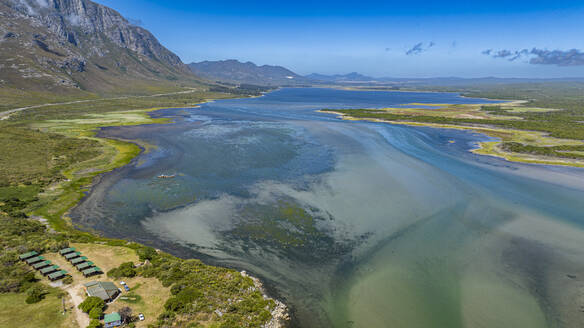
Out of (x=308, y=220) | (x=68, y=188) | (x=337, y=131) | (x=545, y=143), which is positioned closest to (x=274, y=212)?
(x=308, y=220)

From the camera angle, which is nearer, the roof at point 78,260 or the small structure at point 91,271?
the small structure at point 91,271

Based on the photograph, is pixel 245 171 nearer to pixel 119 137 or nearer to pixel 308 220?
pixel 308 220

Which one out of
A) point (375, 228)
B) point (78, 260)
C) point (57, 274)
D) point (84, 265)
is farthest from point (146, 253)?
point (375, 228)

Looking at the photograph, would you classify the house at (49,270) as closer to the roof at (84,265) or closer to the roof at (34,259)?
the roof at (84,265)

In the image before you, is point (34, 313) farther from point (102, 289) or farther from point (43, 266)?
point (43, 266)

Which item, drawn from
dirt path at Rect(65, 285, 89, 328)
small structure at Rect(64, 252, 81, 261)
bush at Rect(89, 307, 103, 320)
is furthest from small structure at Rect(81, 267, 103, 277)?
bush at Rect(89, 307, 103, 320)

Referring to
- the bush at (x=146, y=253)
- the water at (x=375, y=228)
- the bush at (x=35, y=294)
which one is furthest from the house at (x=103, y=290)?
the water at (x=375, y=228)
